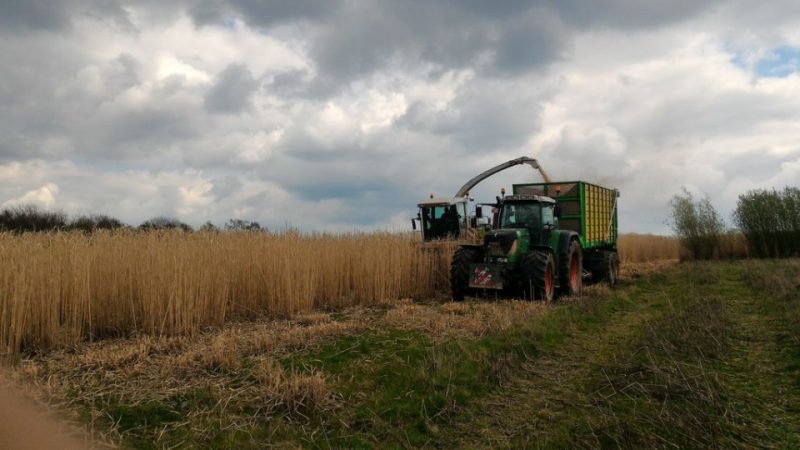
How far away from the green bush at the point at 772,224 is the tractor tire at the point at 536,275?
25.2m

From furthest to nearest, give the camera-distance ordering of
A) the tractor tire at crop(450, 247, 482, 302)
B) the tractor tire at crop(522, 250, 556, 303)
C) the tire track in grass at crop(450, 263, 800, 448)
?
the tractor tire at crop(450, 247, 482, 302)
the tractor tire at crop(522, 250, 556, 303)
the tire track in grass at crop(450, 263, 800, 448)

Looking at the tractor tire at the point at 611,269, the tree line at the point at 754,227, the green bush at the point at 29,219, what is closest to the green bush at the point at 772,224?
the tree line at the point at 754,227

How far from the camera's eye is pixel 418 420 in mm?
4969

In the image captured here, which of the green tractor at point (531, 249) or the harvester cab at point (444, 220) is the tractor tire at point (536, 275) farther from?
the harvester cab at point (444, 220)

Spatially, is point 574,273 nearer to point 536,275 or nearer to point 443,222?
point 536,275

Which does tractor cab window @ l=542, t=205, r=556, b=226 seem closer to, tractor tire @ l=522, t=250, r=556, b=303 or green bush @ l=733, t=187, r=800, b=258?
tractor tire @ l=522, t=250, r=556, b=303

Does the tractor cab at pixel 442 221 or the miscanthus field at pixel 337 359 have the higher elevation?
the tractor cab at pixel 442 221

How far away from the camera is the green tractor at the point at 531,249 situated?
1165 cm

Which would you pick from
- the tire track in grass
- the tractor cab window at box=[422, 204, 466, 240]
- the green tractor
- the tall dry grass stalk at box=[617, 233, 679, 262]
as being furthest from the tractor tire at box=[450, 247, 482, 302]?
the tall dry grass stalk at box=[617, 233, 679, 262]

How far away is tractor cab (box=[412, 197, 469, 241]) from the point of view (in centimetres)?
1783

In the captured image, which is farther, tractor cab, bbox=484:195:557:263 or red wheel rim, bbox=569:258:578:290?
red wheel rim, bbox=569:258:578:290

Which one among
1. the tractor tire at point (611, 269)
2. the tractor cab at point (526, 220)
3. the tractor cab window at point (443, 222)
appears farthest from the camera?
the tractor cab window at point (443, 222)

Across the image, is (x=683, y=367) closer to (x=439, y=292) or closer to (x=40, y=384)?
(x=40, y=384)

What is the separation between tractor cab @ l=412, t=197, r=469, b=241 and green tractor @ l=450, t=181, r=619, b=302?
2.92 metres
